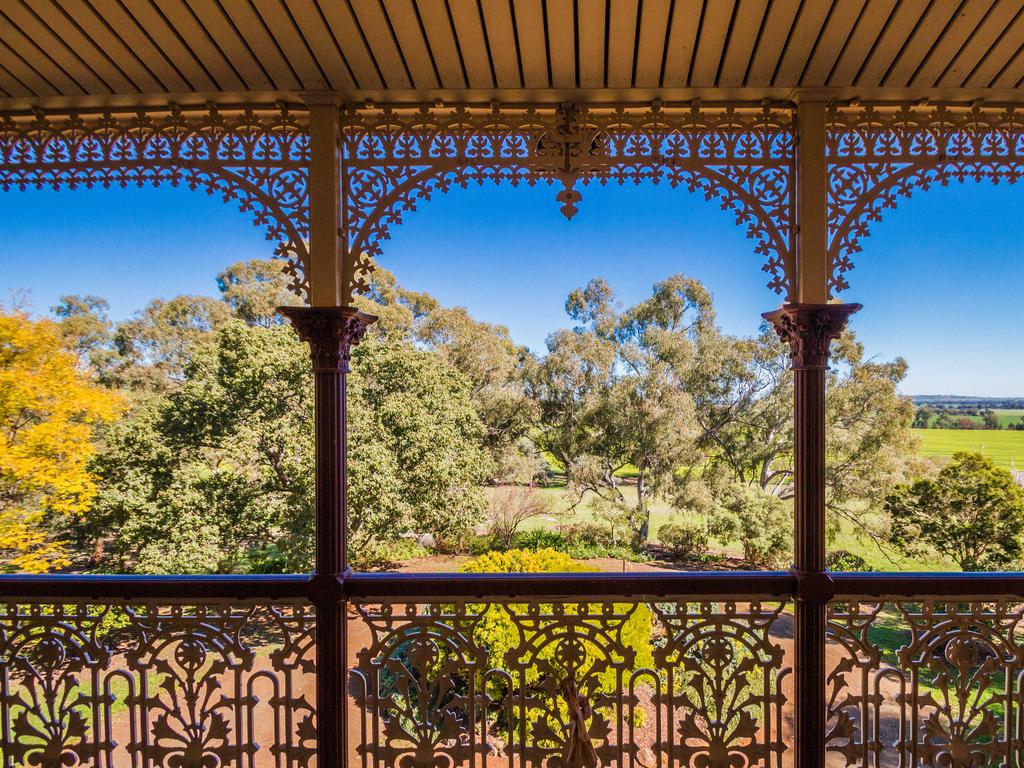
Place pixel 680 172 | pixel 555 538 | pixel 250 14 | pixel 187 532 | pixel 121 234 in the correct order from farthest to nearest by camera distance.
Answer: pixel 121 234, pixel 555 538, pixel 187 532, pixel 680 172, pixel 250 14

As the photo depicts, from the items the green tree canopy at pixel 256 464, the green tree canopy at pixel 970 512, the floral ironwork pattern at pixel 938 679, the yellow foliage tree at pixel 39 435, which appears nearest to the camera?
the floral ironwork pattern at pixel 938 679

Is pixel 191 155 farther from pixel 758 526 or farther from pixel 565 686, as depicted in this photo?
pixel 758 526

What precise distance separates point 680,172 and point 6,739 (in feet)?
12.4

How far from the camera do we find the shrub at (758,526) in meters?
10.4

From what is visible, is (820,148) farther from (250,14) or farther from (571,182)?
(250,14)

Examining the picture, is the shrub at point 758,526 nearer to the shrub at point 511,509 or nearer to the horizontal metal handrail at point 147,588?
the shrub at point 511,509

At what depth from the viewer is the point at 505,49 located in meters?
2.02

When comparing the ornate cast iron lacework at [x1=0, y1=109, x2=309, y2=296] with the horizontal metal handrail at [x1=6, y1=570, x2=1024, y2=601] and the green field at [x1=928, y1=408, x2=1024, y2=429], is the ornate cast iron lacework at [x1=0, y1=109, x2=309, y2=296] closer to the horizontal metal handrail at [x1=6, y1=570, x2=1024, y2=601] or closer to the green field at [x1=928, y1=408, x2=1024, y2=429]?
the horizontal metal handrail at [x1=6, y1=570, x2=1024, y2=601]

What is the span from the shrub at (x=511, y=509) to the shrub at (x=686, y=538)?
2557 millimetres

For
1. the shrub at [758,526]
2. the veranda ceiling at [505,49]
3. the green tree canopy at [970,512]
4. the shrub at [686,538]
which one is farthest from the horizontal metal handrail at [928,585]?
the shrub at [686,538]

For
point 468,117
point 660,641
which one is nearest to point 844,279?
point 468,117

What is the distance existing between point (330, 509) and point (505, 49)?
1981 mm

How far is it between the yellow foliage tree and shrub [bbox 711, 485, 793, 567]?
11041 mm

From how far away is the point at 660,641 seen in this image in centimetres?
904
